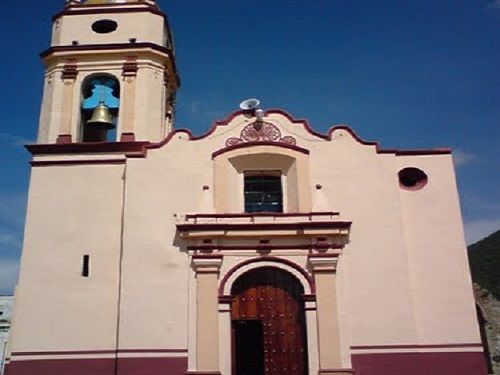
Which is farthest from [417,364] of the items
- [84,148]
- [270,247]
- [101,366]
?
[84,148]

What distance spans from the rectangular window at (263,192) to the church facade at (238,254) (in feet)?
0.13

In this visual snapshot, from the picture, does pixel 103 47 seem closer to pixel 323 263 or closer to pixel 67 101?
pixel 67 101

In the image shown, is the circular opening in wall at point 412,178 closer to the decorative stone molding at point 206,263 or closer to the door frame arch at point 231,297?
the door frame arch at point 231,297

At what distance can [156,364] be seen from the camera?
1380 cm

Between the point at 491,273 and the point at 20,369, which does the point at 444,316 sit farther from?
the point at 491,273

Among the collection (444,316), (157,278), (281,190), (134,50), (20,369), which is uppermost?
(134,50)

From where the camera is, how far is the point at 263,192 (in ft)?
53.2

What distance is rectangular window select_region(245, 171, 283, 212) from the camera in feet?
52.3

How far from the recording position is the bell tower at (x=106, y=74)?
54.7 ft

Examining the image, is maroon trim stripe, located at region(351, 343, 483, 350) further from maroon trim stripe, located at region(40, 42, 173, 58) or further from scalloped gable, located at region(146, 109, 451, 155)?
maroon trim stripe, located at region(40, 42, 173, 58)

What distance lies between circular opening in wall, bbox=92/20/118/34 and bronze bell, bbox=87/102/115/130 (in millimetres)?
2605

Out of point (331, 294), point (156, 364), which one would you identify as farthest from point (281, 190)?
point (156, 364)

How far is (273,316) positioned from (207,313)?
1.64 metres

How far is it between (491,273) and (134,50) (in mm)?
18419
